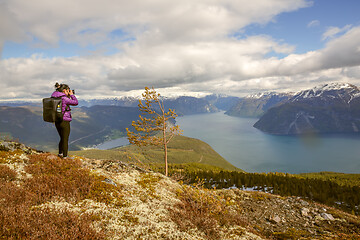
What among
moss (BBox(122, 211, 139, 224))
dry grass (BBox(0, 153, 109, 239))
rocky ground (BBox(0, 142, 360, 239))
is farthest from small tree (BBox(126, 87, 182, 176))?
moss (BBox(122, 211, 139, 224))

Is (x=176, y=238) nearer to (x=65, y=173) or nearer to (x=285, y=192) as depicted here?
(x=65, y=173)

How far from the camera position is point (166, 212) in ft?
23.6

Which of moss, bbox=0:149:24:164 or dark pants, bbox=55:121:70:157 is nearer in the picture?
moss, bbox=0:149:24:164

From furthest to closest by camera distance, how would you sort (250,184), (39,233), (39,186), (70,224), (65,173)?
(250,184) < (65,173) < (39,186) < (70,224) < (39,233)

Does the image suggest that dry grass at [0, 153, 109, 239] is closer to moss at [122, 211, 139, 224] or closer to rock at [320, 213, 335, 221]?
moss at [122, 211, 139, 224]

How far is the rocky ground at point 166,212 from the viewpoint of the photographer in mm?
5672

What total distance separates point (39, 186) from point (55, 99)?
4557 millimetres

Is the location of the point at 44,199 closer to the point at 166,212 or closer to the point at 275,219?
the point at 166,212

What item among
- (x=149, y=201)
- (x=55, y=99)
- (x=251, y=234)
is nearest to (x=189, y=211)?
(x=149, y=201)

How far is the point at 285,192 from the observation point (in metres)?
23.3

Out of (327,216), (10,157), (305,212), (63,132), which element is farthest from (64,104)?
(327,216)

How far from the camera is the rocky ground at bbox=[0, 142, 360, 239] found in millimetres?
5672

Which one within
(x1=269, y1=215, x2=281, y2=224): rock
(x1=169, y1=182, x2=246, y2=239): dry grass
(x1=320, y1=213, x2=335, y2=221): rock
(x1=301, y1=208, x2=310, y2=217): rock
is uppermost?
(x1=169, y1=182, x2=246, y2=239): dry grass

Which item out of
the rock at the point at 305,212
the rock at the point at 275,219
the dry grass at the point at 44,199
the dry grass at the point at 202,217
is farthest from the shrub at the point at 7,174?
the rock at the point at 305,212
